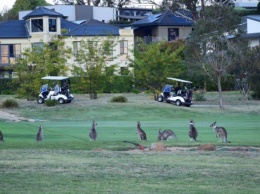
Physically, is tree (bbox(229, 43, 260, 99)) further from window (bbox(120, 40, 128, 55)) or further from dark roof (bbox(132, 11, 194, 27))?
dark roof (bbox(132, 11, 194, 27))

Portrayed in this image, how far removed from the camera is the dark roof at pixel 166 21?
86.6 metres

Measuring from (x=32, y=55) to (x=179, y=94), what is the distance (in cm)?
1078

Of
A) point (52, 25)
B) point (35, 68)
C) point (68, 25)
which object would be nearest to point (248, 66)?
point (35, 68)

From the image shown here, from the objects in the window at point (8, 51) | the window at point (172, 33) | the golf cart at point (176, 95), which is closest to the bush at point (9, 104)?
the golf cart at point (176, 95)

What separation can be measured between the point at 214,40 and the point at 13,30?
31.9 meters

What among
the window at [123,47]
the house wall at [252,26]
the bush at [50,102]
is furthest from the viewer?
the window at [123,47]

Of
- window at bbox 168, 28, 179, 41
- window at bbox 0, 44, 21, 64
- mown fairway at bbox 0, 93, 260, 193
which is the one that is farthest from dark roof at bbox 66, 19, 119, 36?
mown fairway at bbox 0, 93, 260, 193

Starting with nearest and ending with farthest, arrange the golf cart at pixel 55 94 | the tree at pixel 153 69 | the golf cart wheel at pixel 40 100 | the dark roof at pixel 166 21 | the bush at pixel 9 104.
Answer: the bush at pixel 9 104
the golf cart at pixel 55 94
the golf cart wheel at pixel 40 100
the tree at pixel 153 69
the dark roof at pixel 166 21

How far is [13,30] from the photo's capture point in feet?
254

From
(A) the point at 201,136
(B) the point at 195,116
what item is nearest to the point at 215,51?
(B) the point at 195,116

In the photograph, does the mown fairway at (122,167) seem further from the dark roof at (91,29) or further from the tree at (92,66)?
the dark roof at (91,29)

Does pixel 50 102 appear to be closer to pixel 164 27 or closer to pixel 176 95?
pixel 176 95

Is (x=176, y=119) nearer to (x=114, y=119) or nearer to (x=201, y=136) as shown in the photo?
(x=114, y=119)

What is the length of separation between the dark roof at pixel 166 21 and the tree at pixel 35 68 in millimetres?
29785
